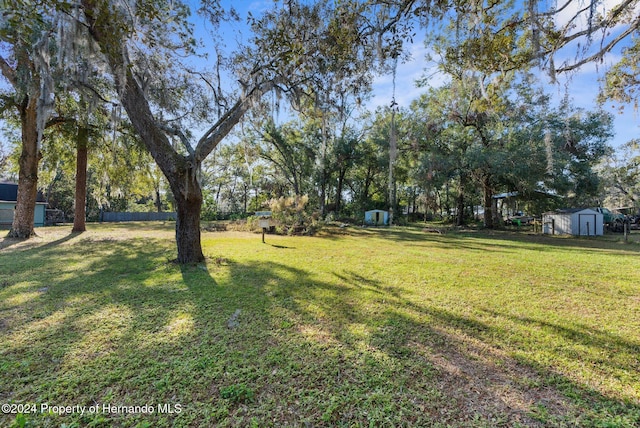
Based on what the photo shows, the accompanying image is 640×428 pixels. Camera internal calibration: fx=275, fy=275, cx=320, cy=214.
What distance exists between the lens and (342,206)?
26.6 metres

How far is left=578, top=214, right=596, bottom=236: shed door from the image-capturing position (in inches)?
546

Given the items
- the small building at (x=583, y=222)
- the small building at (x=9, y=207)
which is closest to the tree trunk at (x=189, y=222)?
the small building at (x=9, y=207)

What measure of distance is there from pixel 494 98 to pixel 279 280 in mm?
5448

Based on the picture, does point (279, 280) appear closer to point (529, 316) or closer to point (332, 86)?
point (529, 316)

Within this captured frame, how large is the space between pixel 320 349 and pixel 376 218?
17.9 metres

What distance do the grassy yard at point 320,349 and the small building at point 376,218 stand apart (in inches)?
589

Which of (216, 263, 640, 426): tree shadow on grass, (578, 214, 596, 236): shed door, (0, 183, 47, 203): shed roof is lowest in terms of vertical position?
(216, 263, 640, 426): tree shadow on grass

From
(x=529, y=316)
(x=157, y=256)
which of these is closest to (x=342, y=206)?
(x=157, y=256)

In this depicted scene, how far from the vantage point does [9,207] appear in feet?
52.6

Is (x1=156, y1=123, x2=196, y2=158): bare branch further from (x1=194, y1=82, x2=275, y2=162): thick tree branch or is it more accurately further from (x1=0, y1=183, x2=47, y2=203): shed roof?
(x1=0, y1=183, x2=47, y2=203): shed roof

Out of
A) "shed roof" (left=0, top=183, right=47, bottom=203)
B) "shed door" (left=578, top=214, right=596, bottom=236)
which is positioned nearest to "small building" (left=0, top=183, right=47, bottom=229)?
"shed roof" (left=0, top=183, right=47, bottom=203)

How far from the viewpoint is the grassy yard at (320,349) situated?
5.60ft

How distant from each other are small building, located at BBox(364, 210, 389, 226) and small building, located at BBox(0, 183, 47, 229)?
20.2 m

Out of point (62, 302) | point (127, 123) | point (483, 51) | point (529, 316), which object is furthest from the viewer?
point (127, 123)
